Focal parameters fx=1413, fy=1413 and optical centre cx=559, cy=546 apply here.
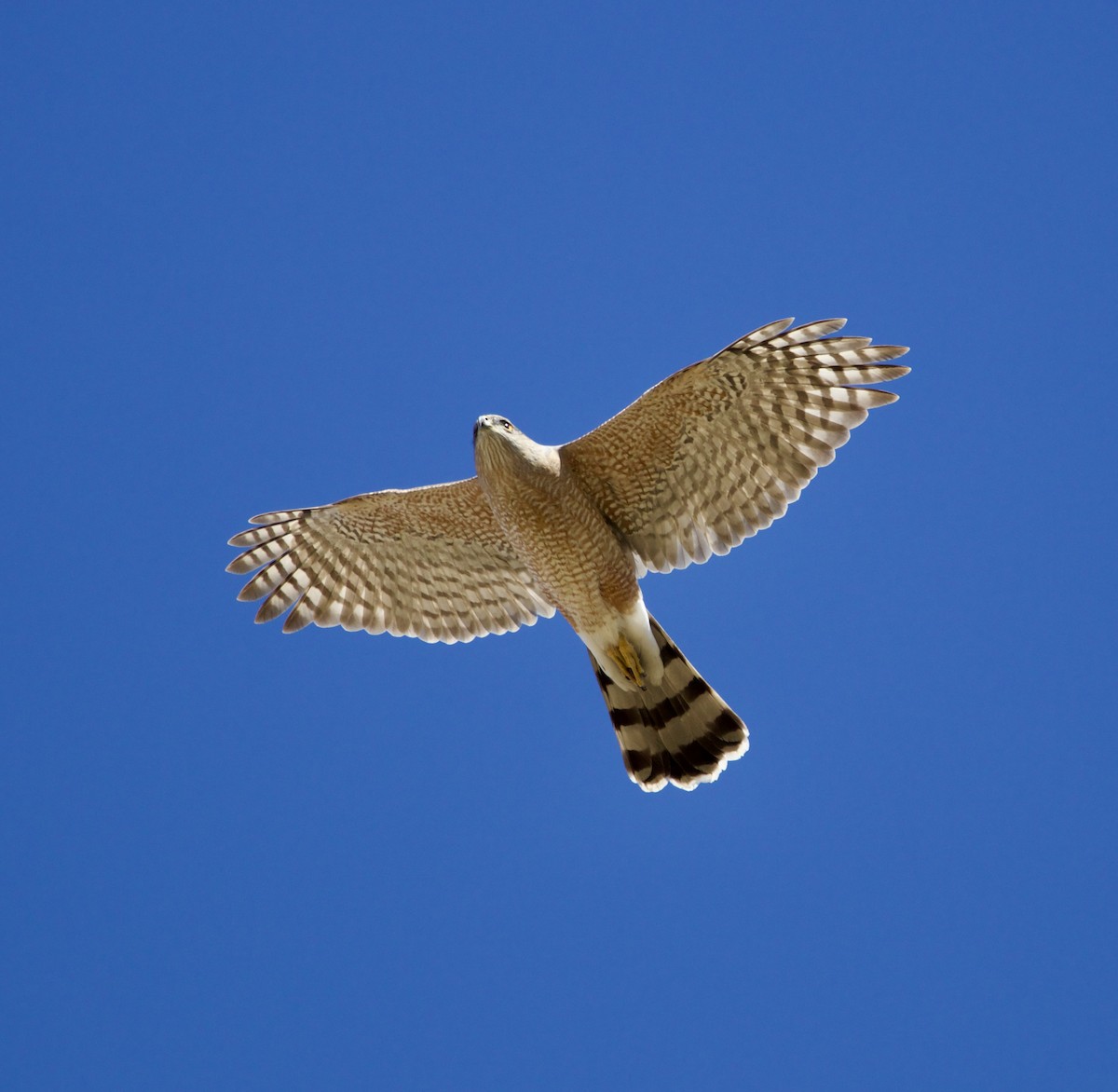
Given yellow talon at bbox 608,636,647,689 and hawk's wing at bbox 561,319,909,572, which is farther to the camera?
yellow talon at bbox 608,636,647,689

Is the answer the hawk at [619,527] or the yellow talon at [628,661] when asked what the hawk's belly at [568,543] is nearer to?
the hawk at [619,527]

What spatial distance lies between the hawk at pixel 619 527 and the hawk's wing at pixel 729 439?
1 centimetres

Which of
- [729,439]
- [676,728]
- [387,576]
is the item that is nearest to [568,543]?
[729,439]

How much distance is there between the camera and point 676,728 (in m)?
10.5

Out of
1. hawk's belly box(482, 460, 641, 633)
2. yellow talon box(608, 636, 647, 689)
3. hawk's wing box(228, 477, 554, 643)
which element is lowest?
yellow talon box(608, 636, 647, 689)

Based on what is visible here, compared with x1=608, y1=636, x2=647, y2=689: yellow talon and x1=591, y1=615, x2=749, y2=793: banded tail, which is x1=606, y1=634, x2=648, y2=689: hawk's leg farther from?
x1=591, y1=615, x2=749, y2=793: banded tail

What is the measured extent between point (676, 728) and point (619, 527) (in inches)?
61.4

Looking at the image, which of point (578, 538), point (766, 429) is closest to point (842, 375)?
point (766, 429)

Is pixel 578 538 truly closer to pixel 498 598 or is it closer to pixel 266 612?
pixel 498 598

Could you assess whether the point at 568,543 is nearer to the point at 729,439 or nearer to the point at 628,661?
the point at 628,661

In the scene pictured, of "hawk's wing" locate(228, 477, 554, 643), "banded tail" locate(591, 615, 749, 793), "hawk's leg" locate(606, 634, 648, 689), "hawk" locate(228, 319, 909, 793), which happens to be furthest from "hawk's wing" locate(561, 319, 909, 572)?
"hawk's wing" locate(228, 477, 554, 643)

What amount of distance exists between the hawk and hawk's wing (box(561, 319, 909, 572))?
0.4 inches

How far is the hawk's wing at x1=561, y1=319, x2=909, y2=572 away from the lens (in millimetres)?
9711

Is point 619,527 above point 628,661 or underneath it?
above
